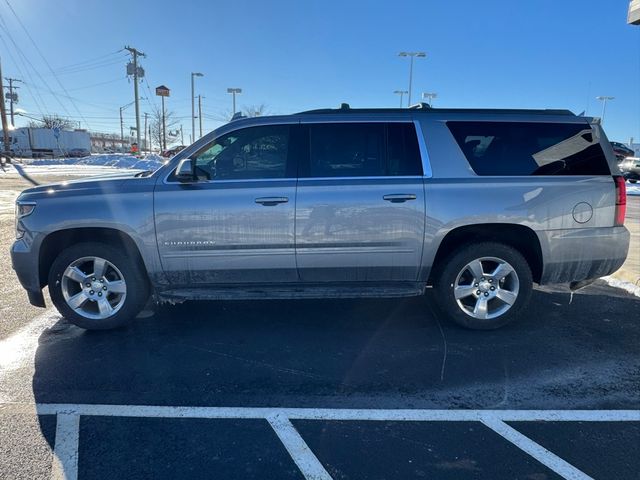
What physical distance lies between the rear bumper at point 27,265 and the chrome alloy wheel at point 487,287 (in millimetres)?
3923

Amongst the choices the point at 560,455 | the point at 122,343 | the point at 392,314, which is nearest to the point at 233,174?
the point at 122,343

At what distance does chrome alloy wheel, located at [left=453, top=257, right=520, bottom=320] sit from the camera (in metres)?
4.27

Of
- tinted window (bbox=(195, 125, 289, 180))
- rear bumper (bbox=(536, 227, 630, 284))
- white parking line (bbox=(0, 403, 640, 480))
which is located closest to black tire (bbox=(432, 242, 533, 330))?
rear bumper (bbox=(536, 227, 630, 284))

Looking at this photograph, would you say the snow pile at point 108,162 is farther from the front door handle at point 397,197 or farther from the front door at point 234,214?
the front door handle at point 397,197

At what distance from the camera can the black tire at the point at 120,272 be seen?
163 inches

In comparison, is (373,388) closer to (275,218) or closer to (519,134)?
(275,218)

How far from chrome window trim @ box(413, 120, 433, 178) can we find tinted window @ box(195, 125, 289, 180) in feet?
4.07

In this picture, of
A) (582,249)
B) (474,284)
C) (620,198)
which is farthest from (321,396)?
(620,198)

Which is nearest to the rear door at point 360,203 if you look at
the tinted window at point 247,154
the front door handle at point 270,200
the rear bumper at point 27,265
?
the front door handle at point 270,200

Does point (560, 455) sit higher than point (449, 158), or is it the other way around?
point (449, 158)

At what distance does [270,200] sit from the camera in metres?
3.99

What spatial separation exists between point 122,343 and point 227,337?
0.94m

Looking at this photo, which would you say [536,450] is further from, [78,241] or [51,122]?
[51,122]

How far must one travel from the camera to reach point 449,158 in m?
4.15
